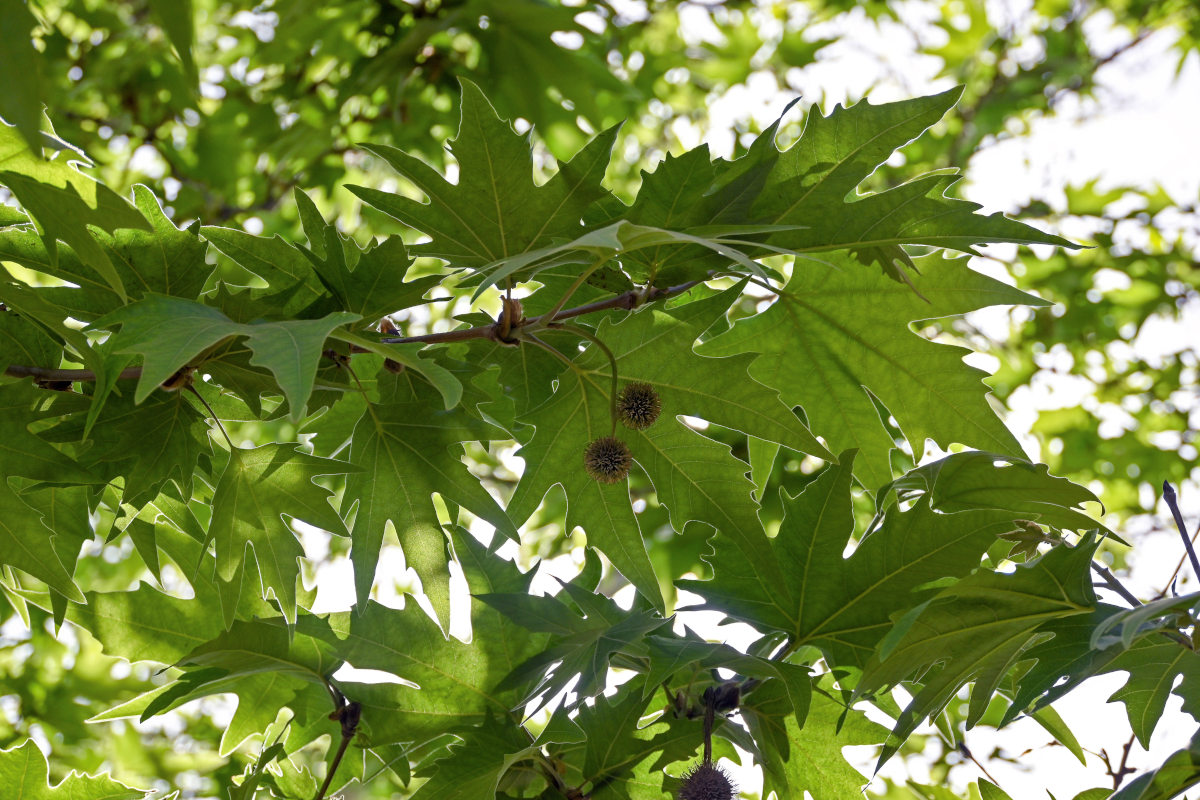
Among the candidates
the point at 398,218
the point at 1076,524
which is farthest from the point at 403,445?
the point at 1076,524

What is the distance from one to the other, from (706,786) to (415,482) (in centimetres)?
43

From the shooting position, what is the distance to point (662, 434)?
3.38 ft

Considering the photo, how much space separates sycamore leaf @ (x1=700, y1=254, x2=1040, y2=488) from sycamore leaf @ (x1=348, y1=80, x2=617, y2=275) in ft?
0.97

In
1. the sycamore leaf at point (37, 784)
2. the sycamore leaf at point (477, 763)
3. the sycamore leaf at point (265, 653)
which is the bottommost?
the sycamore leaf at point (37, 784)

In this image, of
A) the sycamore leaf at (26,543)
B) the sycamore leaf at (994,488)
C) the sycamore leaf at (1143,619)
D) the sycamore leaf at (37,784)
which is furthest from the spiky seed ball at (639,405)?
the sycamore leaf at (37,784)

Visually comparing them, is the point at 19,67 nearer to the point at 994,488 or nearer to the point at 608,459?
the point at 608,459

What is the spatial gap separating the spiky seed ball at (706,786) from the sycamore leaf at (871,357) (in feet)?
1.29

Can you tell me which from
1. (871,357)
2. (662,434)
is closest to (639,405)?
(662,434)

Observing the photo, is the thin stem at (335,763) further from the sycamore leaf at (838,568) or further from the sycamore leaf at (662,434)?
the sycamore leaf at (838,568)

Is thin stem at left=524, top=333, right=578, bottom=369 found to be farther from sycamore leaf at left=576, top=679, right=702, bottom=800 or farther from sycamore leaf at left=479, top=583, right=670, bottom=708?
sycamore leaf at left=576, top=679, right=702, bottom=800

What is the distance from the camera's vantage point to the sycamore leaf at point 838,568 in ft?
3.13

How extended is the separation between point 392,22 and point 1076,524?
2.40 m

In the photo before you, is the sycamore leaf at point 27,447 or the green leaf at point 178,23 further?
the sycamore leaf at point 27,447

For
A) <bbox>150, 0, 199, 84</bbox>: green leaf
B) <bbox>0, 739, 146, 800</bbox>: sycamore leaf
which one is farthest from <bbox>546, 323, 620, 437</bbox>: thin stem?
<bbox>0, 739, 146, 800</bbox>: sycamore leaf
